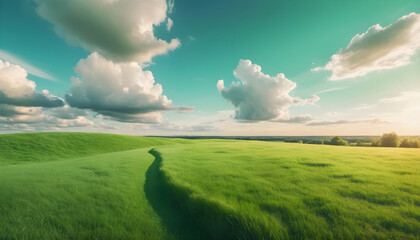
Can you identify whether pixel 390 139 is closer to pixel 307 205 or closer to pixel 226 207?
pixel 307 205

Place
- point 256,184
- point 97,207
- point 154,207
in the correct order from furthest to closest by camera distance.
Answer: point 256,184
point 154,207
point 97,207

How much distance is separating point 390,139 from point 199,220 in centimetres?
8660

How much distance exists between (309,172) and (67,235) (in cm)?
865

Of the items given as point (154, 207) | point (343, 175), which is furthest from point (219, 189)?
point (343, 175)

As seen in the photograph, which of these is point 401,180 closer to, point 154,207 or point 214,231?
point 214,231

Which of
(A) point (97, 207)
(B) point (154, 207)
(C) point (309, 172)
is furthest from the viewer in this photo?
(C) point (309, 172)

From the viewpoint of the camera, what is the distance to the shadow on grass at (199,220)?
3655 mm

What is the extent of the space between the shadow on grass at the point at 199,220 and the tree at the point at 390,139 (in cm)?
8594

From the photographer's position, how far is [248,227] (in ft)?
11.7

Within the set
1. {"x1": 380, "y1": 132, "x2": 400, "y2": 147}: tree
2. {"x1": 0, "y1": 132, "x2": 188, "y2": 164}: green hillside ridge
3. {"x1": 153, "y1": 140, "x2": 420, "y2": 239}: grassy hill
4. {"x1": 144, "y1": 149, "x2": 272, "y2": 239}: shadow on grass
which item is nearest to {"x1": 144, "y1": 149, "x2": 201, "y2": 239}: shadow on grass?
{"x1": 144, "y1": 149, "x2": 272, "y2": 239}: shadow on grass

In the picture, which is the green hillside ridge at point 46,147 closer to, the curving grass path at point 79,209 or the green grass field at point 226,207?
the curving grass path at point 79,209

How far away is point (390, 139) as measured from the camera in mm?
59344

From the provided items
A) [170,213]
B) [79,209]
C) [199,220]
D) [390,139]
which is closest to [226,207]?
[199,220]

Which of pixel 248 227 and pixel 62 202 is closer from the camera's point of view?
pixel 248 227
